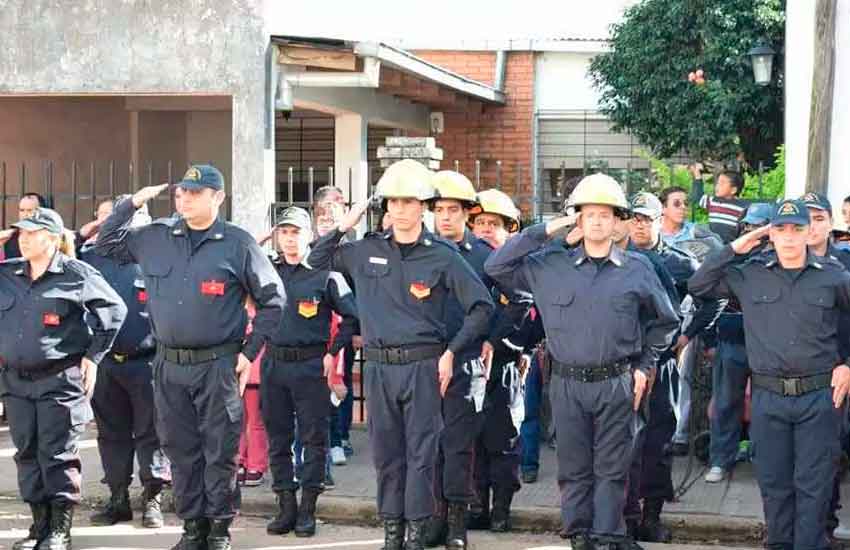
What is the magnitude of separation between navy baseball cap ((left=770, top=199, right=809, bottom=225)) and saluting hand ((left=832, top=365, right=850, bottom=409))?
30.1 inches

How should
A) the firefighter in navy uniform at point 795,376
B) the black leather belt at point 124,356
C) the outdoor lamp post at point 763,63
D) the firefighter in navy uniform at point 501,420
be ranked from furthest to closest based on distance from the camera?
1. the outdoor lamp post at point 763,63
2. the black leather belt at point 124,356
3. the firefighter in navy uniform at point 501,420
4. the firefighter in navy uniform at point 795,376

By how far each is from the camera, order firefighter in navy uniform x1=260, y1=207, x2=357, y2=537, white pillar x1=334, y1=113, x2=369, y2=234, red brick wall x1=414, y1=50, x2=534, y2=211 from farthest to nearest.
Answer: red brick wall x1=414, y1=50, x2=534, y2=211 → white pillar x1=334, y1=113, x2=369, y2=234 → firefighter in navy uniform x1=260, y1=207, x2=357, y2=537

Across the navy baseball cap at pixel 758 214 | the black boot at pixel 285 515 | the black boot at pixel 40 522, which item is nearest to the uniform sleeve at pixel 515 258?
the navy baseball cap at pixel 758 214

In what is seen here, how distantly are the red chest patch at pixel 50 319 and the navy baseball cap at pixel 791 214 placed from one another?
383 centimetres

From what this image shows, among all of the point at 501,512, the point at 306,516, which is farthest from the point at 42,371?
the point at 501,512

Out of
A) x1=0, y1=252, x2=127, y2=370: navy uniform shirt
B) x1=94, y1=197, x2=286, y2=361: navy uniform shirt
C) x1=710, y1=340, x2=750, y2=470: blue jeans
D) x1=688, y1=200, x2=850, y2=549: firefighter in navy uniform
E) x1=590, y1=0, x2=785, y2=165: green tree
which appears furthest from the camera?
x1=590, y1=0, x2=785, y2=165: green tree

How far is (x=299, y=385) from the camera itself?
325 inches

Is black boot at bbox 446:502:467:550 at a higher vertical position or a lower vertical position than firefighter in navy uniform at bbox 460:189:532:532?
lower

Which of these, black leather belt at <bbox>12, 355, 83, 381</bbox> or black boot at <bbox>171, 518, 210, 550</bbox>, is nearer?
black boot at <bbox>171, 518, 210, 550</bbox>

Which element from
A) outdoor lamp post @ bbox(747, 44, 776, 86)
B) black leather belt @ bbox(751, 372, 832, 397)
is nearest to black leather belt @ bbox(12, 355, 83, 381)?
black leather belt @ bbox(751, 372, 832, 397)

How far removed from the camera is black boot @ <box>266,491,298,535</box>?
8305 millimetres

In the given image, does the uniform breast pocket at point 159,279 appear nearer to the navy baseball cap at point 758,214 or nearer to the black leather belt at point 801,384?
the black leather belt at point 801,384

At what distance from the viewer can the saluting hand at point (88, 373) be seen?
7.75 m

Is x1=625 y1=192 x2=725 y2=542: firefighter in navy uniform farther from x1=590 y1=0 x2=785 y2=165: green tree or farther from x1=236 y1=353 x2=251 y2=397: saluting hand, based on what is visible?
x1=590 y1=0 x2=785 y2=165: green tree
